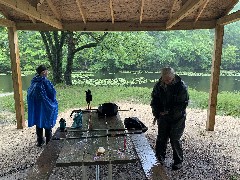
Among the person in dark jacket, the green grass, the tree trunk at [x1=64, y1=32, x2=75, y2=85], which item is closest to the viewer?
the person in dark jacket

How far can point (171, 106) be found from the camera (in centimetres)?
374

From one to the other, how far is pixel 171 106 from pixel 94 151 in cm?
153

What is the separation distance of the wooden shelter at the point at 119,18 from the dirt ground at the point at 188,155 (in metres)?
0.49

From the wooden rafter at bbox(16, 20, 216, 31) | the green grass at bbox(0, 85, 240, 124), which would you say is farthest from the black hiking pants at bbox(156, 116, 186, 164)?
the green grass at bbox(0, 85, 240, 124)

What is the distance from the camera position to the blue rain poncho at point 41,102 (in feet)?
15.0

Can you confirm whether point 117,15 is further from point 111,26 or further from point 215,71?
point 215,71

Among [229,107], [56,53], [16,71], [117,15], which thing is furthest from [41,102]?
[56,53]

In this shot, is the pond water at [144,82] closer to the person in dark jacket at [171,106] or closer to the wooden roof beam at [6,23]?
the wooden roof beam at [6,23]

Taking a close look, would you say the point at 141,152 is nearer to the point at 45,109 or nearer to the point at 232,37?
the point at 45,109

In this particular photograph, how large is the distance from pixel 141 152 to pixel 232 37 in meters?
26.3

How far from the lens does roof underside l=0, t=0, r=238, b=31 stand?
509 cm

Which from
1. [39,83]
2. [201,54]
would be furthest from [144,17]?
[201,54]

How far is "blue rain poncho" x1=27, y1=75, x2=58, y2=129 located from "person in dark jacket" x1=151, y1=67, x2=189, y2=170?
2029 millimetres

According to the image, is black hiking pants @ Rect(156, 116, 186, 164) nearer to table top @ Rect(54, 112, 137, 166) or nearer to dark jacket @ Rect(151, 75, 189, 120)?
dark jacket @ Rect(151, 75, 189, 120)
